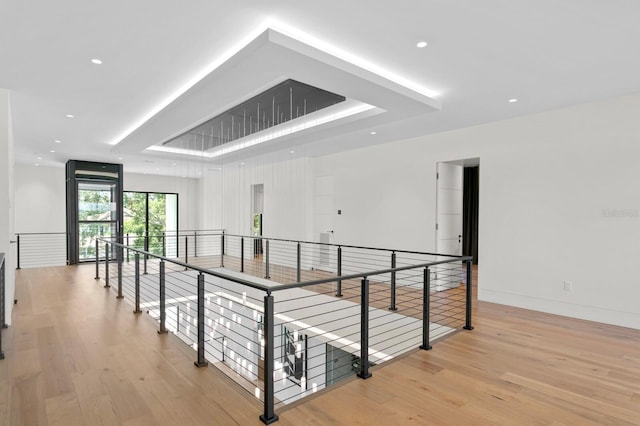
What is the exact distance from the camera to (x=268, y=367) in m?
2.04

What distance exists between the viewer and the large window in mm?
10242

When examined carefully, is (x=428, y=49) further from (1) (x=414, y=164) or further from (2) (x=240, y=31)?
(1) (x=414, y=164)

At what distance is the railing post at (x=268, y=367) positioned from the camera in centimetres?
197

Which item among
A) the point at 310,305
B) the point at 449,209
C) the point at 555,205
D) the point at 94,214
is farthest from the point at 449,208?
the point at 94,214

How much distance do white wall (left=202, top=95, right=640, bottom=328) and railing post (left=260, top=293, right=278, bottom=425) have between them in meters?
3.87

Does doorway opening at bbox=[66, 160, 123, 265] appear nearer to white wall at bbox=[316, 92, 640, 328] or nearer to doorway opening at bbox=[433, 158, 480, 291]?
white wall at bbox=[316, 92, 640, 328]

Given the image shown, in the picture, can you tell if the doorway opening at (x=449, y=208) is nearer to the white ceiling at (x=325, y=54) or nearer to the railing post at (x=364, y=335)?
the white ceiling at (x=325, y=54)

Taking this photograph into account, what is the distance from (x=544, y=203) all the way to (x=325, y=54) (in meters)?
3.44

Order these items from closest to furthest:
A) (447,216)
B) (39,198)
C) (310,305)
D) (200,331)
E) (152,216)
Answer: (200,331)
(310,305)
(447,216)
(39,198)
(152,216)

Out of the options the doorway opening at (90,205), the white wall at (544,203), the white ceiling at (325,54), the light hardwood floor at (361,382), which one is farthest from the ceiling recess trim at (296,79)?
the doorway opening at (90,205)

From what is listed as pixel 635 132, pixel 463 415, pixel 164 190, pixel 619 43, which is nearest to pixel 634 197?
pixel 635 132

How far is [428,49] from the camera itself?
2.70 m

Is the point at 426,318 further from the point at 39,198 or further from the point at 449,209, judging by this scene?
the point at 39,198

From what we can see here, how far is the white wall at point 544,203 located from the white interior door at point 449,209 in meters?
0.13
